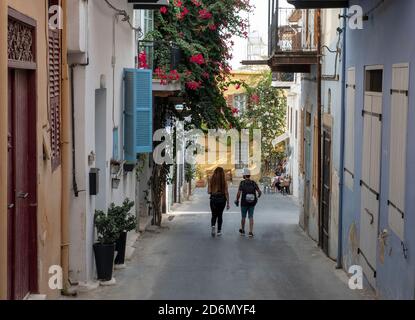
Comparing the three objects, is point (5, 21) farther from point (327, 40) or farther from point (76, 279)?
point (327, 40)

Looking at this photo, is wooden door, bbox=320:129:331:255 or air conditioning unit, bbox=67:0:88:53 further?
wooden door, bbox=320:129:331:255

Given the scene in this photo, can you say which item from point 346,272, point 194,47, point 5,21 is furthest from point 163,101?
point 5,21

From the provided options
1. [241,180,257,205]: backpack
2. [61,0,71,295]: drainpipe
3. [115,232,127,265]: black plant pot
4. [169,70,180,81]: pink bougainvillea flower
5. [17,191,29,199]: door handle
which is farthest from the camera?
[169,70,180,81]: pink bougainvillea flower

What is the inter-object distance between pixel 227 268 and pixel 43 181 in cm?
497

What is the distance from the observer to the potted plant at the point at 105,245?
11084 mm

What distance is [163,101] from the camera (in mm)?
20188

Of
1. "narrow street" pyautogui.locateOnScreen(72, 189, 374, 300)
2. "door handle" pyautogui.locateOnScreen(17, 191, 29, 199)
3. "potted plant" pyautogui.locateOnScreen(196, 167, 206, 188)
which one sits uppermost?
"door handle" pyautogui.locateOnScreen(17, 191, 29, 199)

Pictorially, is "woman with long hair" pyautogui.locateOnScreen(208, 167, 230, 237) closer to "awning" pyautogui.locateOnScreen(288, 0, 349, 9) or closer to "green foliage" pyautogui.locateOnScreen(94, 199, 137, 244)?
"awning" pyautogui.locateOnScreen(288, 0, 349, 9)

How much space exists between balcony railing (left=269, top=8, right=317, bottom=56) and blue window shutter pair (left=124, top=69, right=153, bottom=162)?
301cm

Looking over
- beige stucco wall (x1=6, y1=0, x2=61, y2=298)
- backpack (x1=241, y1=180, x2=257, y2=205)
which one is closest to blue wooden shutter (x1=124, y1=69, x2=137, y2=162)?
backpack (x1=241, y1=180, x2=257, y2=205)

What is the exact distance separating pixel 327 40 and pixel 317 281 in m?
5.79

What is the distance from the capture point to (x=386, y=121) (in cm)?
981

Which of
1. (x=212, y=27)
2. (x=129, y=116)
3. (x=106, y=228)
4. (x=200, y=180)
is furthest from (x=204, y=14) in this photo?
(x=200, y=180)

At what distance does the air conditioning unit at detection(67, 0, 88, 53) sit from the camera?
392 inches
